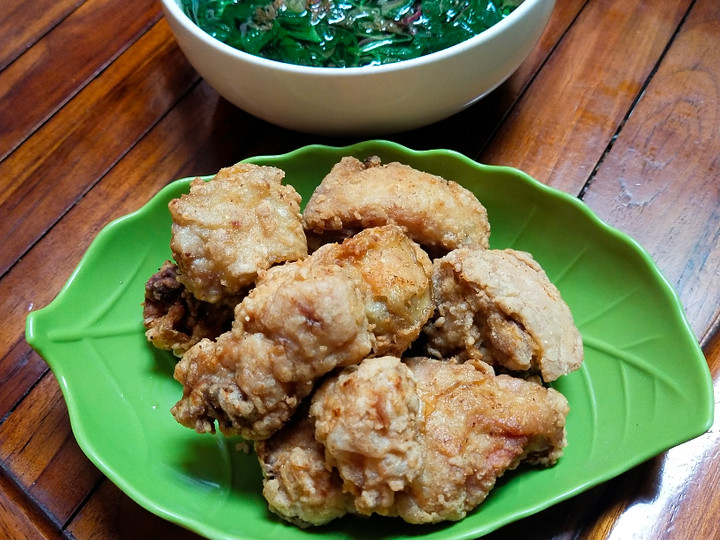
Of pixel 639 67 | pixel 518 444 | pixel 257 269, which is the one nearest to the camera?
pixel 518 444

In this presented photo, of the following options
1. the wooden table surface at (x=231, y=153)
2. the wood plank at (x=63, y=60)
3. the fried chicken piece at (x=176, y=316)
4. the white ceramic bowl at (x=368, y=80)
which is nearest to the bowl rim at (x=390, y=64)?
the white ceramic bowl at (x=368, y=80)

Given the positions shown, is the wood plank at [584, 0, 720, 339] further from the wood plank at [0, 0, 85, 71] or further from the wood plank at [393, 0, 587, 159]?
the wood plank at [0, 0, 85, 71]

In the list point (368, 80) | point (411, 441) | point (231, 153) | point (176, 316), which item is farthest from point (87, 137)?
point (411, 441)

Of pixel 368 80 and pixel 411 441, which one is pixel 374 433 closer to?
pixel 411 441

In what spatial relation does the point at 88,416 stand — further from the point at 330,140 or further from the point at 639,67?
the point at 639,67

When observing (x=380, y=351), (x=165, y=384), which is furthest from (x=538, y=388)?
(x=165, y=384)

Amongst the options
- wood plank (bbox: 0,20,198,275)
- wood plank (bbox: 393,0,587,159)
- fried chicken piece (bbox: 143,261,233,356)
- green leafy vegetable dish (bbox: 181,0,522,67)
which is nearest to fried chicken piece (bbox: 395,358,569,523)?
fried chicken piece (bbox: 143,261,233,356)
